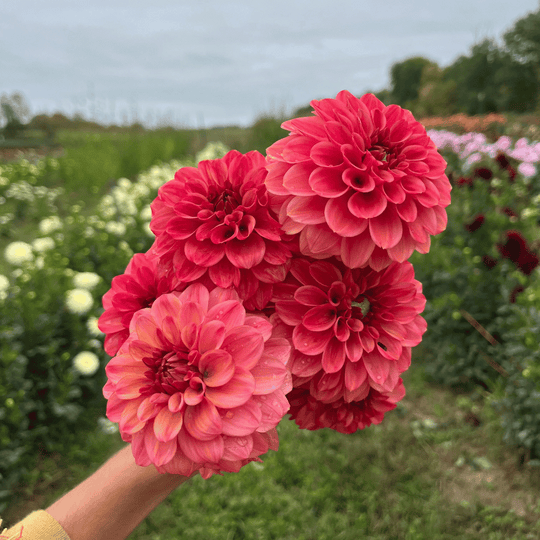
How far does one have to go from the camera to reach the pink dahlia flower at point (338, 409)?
0.71m

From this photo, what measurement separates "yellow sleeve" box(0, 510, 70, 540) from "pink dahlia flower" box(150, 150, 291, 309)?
0.61m

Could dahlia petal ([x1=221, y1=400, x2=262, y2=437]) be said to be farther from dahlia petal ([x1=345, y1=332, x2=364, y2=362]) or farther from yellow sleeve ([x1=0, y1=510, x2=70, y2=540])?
yellow sleeve ([x1=0, y1=510, x2=70, y2=540])

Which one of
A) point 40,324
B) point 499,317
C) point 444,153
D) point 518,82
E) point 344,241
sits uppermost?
point 518,82

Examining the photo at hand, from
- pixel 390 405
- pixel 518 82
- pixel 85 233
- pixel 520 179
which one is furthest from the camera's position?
pixel 518 82

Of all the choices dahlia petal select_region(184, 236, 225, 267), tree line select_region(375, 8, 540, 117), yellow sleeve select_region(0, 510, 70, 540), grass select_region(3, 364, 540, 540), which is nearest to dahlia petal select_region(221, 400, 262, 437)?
dahlia petal select_region(184, 236, 225, 267)

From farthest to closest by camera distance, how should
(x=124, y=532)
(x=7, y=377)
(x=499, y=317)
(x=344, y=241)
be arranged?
(x=499, y=317) → (x=7, y=377) → (x=124, y=532) → (x=344, y=241)

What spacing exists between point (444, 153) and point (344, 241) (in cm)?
541

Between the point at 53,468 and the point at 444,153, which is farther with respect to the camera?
the point at 444,153

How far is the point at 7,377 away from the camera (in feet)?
6.78

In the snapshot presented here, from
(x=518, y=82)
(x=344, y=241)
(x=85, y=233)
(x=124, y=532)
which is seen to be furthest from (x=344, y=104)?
(x=518, y=82)

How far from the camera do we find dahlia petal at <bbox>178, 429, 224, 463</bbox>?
1.77 feet

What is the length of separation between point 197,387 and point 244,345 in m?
0.08

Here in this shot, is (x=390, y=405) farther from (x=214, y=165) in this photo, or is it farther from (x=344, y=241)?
(x=214, y=165)

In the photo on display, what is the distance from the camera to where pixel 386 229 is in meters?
0.61
